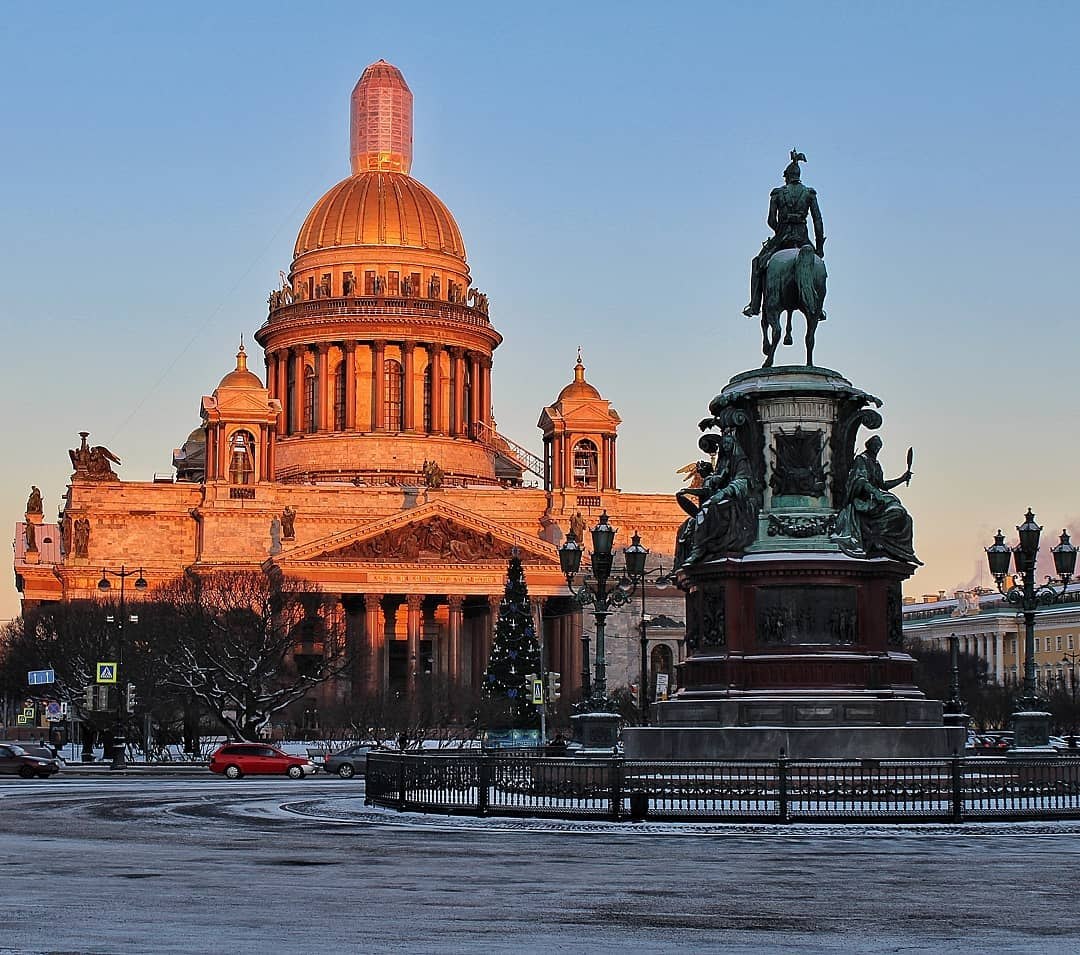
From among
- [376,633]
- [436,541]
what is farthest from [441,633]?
[436,541]

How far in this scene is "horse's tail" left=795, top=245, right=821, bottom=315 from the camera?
33.9 meters

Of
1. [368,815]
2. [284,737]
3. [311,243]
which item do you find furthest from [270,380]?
[368,815]

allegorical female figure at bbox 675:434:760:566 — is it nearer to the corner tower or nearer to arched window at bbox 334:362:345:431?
the corner tower

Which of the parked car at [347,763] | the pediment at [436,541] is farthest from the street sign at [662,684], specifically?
the pediment at [436,541]

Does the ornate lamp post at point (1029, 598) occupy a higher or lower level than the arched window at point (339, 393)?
lower

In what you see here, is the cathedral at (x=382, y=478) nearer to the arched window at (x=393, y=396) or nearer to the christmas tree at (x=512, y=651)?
the arched window at (x=393, y=396)

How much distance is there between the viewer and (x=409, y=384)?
147625mm

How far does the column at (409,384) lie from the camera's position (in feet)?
484

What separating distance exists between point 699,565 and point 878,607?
2801 millimetres

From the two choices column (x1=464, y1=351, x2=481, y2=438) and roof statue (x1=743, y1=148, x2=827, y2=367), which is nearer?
roof statue (x1=743, y1=148, x2=827, y2=367)

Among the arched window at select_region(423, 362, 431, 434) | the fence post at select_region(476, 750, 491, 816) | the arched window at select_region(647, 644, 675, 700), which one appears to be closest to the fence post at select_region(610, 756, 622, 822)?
the fence post at select_region(476, 750, 491, 816)

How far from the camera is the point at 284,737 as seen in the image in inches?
4331

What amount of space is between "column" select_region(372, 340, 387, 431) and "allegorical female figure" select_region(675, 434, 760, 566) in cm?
11398

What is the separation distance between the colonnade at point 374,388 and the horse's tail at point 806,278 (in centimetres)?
11316
